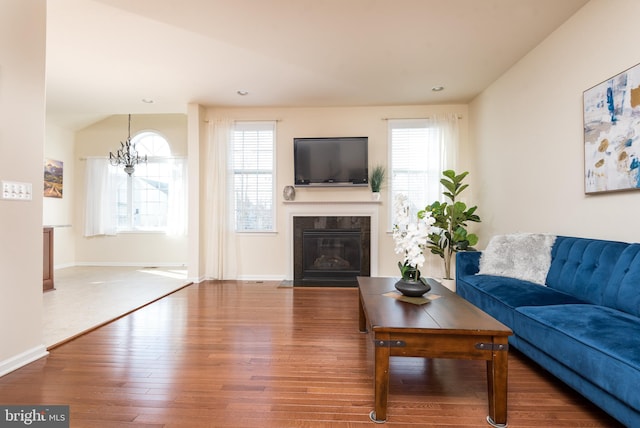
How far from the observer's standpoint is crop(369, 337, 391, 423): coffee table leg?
56.2 inches

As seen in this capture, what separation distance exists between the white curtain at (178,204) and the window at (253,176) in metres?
1.89

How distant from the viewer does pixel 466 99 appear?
464 cm

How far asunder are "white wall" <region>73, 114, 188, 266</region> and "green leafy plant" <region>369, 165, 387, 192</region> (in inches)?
163

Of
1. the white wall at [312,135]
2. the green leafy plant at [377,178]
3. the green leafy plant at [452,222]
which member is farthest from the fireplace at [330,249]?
the green leafy plant at [452,222]

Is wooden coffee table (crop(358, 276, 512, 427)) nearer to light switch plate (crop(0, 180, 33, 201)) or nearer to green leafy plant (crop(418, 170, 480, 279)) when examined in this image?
light switch plate (crop(0, 180, 33, 201))

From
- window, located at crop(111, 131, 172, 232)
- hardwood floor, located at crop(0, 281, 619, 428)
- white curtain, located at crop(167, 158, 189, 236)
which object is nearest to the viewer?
hardwood floor, located at crop(0, 281, 619, 428)

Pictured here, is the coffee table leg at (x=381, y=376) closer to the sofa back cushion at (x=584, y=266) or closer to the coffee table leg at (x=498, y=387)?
the coffee table leg at (x=498, y=387)

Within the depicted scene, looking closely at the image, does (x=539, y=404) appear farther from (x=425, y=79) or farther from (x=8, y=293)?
(x=425, y=79)

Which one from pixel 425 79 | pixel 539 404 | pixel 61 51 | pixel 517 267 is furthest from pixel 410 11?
pixel 61 51

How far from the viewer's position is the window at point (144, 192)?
641 centimetres

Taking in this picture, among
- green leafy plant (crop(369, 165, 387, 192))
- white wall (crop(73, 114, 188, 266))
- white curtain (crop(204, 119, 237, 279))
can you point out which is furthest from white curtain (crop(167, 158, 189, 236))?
green leafy plant (crop(369, 165, 387, 192))

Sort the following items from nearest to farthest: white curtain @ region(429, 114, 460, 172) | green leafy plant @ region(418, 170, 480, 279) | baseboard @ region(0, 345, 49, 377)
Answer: baseboard @ region(0, 345, 49, 377), green leafy plant @ region(418, 170, 480, 279), white curtain @ region(429, 114, 460, 172)

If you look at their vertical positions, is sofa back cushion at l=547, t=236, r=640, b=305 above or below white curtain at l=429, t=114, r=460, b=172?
below
